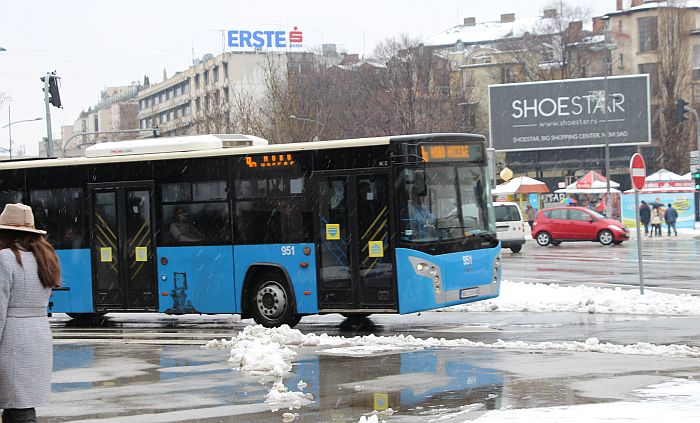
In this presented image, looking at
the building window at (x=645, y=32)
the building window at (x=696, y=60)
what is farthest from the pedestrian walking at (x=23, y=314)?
the building window at (x=696, y=60)

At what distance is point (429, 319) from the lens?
1920 centimetres

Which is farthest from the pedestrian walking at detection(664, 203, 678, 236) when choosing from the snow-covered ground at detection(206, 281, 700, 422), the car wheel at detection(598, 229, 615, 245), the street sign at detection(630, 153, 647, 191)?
the street sign at detection(630, 153, 647, 191)

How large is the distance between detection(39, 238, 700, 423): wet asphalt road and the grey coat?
2623mm

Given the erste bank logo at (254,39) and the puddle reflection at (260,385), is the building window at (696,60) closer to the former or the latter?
the erste bank logo at (254,39)

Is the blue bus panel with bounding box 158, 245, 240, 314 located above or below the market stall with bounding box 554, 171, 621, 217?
below

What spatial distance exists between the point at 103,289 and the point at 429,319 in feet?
17.9

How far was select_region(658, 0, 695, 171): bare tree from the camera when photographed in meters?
90.1

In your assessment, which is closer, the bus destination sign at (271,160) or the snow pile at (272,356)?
the snow pile at (272,356)

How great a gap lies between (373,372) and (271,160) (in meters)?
6.40

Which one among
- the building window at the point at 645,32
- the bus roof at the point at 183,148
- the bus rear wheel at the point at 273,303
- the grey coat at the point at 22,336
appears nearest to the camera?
the grey coat at the point at 22,336

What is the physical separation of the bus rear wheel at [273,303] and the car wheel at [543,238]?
29.7m

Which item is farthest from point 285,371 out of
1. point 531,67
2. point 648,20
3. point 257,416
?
point 648,20

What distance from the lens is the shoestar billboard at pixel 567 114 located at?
82.9m

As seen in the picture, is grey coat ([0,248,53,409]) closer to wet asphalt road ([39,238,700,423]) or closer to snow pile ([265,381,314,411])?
wet asphalt road ([39,238,700,423])
